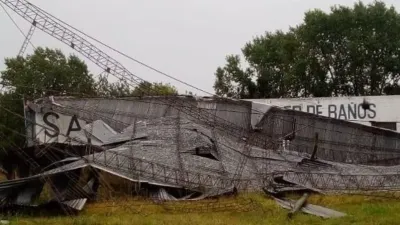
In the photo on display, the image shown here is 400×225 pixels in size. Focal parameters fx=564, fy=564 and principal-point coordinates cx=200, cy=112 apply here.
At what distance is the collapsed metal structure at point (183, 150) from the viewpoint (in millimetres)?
16656

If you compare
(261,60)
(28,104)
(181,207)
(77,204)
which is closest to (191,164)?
(181,207)

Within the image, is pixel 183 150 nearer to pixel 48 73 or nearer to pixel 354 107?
pixel 354 107

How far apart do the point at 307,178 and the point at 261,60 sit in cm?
3061

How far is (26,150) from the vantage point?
66.2 feet

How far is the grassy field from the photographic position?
40.3ft

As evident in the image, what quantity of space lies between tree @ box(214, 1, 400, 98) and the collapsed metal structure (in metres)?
19.3

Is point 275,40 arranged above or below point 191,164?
above

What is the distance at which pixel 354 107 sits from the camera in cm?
3241

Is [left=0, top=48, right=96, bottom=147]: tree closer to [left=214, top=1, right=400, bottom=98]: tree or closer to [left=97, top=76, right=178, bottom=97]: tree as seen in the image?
[left=97, top=76, right=178, bottom=97]: tree

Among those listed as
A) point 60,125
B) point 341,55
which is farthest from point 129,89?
point 341,55

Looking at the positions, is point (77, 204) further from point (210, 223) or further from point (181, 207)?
point (210, 223)

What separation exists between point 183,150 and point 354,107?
54.5ft

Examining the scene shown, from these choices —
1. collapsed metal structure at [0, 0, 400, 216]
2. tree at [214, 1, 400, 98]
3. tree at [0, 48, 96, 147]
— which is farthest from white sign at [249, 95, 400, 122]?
tree at [0, 48, 96, 147]

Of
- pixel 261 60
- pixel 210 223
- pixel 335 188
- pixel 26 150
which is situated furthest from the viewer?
pixel 261 60
